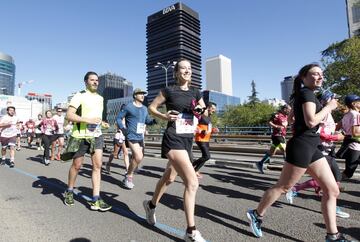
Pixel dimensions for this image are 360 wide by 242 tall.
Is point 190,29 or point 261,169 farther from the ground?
point 190,29

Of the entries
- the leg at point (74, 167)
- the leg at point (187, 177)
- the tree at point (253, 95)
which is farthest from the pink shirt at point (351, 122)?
the tree at point (253, 95)

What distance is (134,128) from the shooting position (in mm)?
6840

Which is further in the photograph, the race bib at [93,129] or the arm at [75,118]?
the race bib at [93,129]

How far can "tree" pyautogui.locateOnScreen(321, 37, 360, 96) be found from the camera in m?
32.1

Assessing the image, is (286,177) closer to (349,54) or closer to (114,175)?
(114,175)

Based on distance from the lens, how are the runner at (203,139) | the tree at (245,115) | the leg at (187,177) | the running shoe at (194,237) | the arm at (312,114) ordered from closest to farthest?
the arm at (312,114) < the running shoe at (194,237) < the leg at (187,177) < the runner at (203,139) < the tree at (245,115)

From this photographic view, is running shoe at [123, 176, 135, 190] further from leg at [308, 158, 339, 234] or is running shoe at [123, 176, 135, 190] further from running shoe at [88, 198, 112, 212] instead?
leg at [308, 158, 339, 234]

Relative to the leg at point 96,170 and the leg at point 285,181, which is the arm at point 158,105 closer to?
the leg at point 285,181

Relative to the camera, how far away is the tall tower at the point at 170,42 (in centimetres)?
8031

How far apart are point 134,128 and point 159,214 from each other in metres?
2.64

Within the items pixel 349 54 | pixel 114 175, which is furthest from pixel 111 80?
pixel 114 175

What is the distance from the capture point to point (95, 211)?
486 cm

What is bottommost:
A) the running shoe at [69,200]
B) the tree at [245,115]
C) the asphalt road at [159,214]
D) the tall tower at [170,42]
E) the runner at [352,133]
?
the asphalt road at [159,214]

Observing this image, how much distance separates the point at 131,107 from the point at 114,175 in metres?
2.51
